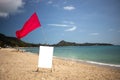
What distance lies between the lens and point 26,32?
26.1 feet

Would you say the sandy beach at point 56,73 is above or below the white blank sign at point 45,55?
below

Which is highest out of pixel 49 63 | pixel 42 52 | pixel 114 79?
pixel 42 52

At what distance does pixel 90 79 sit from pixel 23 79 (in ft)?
8.96

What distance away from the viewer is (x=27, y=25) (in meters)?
7.89

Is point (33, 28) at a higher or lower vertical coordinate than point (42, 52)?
higher

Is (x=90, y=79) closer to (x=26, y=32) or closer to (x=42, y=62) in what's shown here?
(x=42, y=62)

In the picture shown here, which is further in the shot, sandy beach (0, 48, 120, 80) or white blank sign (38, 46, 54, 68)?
white blank sign (38, 46, 54, 68)

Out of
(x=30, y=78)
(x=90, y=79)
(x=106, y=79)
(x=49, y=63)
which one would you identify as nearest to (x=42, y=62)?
(x=49, y=63)

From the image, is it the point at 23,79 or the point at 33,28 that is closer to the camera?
the point at 23,79

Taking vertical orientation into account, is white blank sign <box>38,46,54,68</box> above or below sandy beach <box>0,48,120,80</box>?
above

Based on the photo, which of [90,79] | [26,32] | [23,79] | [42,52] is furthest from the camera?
[42,52]

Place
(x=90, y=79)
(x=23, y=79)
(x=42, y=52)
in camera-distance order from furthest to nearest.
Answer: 1. (x=42, y=52)
2. (x=90, y=79)
3. (x=23, y=79)

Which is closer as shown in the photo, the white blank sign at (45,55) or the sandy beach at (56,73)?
the sandy beach at (56,73)

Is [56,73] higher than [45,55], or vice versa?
[45,55]
